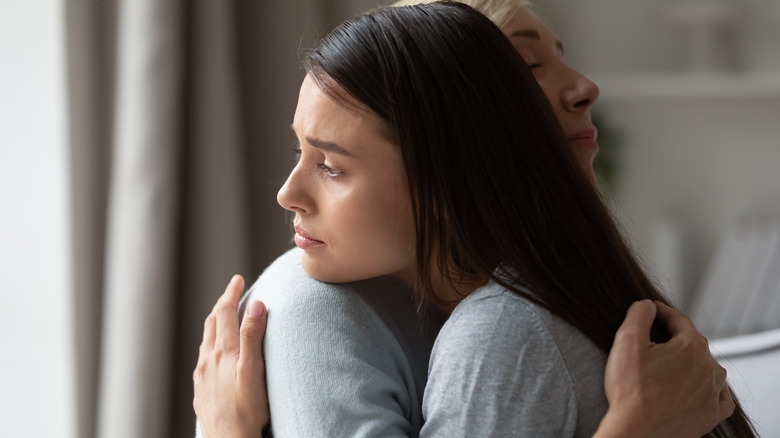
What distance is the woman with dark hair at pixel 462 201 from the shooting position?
2.36 feet

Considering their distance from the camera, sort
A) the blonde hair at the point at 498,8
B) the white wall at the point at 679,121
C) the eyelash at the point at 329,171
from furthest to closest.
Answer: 1. the white wall at the point at 679,121
2. the blonde hair at the point at 498,8
3. the eyelash at the point at 329,171

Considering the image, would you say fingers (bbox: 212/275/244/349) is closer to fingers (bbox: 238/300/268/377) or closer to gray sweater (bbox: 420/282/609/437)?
fingers (bbox: 238/300/268/377)

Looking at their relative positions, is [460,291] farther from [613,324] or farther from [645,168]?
[645,168]

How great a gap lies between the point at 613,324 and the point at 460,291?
0.17 m

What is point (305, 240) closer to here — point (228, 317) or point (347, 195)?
point (347, 195)

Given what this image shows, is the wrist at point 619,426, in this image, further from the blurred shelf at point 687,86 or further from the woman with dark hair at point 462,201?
the blurred shelf at point 687,86

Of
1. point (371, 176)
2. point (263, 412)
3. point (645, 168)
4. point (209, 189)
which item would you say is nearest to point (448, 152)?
Answer: point (371, 176)

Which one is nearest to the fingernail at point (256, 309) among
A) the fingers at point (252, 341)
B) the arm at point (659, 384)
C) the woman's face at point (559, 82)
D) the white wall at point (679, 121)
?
the fingers at point (252, 341)

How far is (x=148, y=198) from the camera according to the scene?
1435 mm

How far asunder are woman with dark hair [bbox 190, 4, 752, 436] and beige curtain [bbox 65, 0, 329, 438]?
2.31 ft

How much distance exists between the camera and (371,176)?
2.56 ft

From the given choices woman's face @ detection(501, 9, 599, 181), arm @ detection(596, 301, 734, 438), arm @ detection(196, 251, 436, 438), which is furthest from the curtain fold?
arm @ detection(596, 301, 734, 438)

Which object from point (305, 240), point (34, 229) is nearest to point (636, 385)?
point (305, 240)

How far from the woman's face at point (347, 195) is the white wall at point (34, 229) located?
0.76 metres
